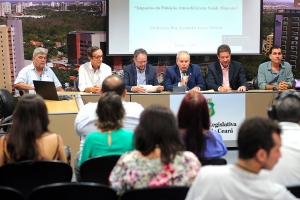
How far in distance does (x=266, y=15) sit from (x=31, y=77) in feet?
12.8

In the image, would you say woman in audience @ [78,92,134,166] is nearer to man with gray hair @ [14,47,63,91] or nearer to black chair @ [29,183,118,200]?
black chair @ [29,183,118,200]

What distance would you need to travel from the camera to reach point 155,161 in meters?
2.16

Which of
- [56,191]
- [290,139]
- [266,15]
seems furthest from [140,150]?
[266,15]

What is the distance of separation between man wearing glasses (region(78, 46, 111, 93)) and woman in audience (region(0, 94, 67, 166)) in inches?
124

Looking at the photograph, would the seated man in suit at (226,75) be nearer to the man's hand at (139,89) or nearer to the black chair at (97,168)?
the man's hand at (139,89)

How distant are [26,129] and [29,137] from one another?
0.16 feet

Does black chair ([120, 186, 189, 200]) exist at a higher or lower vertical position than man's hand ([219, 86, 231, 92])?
lower

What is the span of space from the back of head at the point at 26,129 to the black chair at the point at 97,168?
0.97 ft

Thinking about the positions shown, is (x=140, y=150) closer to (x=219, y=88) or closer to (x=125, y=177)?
(x=125, y=177)

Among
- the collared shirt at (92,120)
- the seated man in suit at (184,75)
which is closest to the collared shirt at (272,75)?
the seated man in suit at (184,75)

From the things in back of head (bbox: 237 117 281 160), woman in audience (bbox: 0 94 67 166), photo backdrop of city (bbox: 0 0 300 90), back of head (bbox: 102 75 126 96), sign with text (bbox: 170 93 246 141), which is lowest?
sign with text (bbox: 170 93 246 141)

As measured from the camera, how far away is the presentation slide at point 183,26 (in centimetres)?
686

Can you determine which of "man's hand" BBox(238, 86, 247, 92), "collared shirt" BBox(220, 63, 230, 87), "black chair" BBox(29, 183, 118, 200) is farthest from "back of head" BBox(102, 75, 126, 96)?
"collared shirt" BBox(220, 63, 230, 87)

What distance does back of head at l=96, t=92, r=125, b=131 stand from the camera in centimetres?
275
